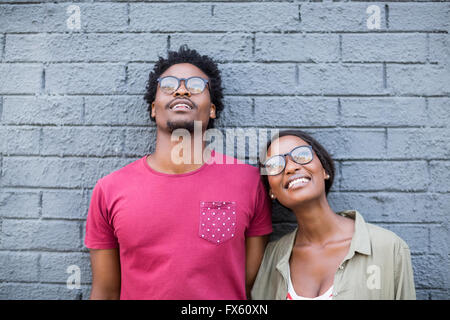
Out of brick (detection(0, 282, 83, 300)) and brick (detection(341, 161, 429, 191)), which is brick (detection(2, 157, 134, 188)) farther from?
brick (detection(341, 161, 429, 191))

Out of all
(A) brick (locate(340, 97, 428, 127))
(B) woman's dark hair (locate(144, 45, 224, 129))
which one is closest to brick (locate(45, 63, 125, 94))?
(B) woman's dark hair (locate(144, 45, 224, 129))

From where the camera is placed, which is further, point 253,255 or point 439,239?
point 439,239

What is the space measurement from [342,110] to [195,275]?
158 centimetres

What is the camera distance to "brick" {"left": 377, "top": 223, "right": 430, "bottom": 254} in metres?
2.57

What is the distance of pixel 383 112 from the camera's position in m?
2.63

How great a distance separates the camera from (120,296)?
2336mm

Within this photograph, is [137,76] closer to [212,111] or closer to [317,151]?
[212,111]

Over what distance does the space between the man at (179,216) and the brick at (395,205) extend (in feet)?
2.07

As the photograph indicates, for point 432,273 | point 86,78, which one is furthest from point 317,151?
point 86,78

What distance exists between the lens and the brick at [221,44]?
2.68 meters

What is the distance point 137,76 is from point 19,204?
130 cm

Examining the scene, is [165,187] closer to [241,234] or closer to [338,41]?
[241,234]
